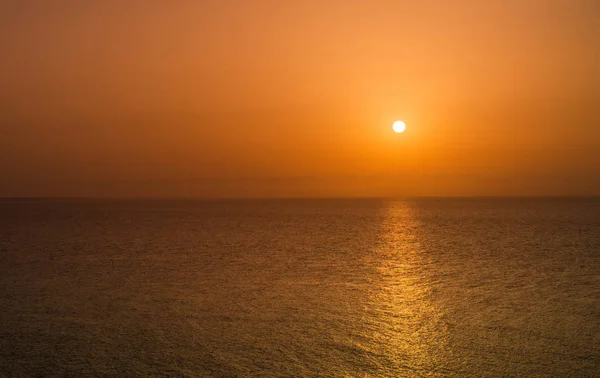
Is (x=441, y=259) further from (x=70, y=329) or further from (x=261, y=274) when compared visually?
(x=70, y=329)

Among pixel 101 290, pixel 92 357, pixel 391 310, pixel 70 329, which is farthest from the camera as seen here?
pixel 101 290

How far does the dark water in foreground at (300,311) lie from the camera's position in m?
6.71

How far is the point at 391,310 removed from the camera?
919cm

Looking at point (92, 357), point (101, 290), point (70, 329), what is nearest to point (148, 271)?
point (101, 290)

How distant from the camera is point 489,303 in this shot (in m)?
9.55

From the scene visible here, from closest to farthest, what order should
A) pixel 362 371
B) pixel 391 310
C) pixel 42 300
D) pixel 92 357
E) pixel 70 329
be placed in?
pixel 362 371 → pixel 92 357 → pixel 70 329 → pixel 391 310 → pixel 42 300

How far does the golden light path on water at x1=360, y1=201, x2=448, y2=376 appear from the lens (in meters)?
6.79

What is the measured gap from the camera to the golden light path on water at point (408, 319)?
6.79 meters

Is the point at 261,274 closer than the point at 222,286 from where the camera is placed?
No

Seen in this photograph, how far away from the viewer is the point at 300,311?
29.9 feet

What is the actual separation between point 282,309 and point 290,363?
257 cm

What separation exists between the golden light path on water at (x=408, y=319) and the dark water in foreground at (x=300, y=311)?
28 mm

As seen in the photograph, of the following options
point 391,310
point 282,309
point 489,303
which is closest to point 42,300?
point 282,309

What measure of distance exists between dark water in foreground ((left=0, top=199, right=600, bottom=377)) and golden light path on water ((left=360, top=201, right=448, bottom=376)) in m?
0.03
